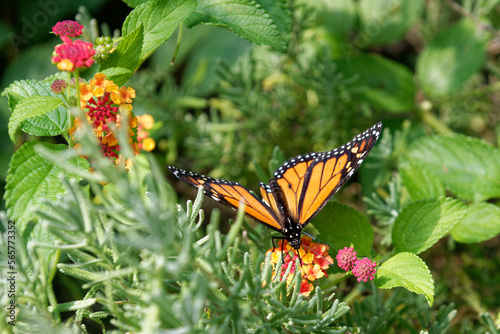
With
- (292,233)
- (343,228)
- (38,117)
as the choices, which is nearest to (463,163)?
(343,228)

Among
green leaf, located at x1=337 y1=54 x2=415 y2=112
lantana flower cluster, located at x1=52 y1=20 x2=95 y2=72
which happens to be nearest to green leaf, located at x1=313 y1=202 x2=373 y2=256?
lantana flower cluster, located at x1=52 y1=20 x2=95 y2=72

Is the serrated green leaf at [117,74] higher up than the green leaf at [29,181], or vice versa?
the serrated green leaf at [117,74]

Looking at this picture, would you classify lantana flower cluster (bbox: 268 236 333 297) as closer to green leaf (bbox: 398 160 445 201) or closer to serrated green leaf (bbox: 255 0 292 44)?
green leaf (bbox: 398 160 445 201)

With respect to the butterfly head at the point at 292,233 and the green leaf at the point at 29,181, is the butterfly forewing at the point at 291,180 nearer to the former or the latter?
the butterfly head at the point at 292,233

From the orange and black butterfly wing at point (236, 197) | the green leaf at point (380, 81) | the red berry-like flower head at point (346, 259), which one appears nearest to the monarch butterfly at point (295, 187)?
the orange and black butterfly wing at point (236, 197)

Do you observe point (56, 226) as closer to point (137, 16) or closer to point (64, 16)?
point (137, 16)

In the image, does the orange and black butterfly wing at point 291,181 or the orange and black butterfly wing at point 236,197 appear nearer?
the orange and black butterfly wing at point 236,197

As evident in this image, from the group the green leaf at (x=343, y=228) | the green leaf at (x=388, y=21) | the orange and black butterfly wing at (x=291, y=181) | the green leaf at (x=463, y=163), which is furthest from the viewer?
the green leaf at (x=388, y=21)
